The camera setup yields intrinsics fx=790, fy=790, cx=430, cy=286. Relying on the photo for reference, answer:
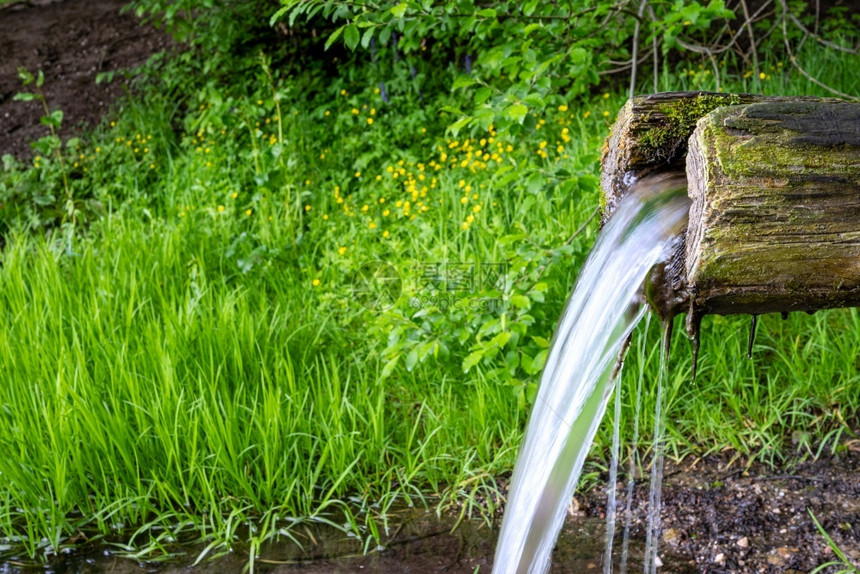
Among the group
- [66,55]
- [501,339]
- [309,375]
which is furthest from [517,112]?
[66,55]

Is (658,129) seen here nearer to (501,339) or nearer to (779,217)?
(779,217)

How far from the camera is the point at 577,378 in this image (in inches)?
79.3

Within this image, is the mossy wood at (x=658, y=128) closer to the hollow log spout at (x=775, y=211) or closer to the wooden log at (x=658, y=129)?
the wooden log at (x=658, y=129)

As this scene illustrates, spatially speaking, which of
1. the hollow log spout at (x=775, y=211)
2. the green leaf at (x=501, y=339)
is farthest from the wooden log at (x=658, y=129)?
the green leaf at (x=501, y=339)

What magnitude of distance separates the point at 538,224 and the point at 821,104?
7.08 feet

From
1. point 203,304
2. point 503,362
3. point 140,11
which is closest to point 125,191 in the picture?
point 140,11

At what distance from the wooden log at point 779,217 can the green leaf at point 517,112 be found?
1254 millimetres

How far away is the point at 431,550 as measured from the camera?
2.41 meters

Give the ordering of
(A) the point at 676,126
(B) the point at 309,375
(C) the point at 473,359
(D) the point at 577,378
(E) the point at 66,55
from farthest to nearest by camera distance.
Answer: (E) the point at 66,55 → (B) the point at 309,375 → (C) the point at 473,359 → (D) the point at 577,378 → (A) the point at 676,126

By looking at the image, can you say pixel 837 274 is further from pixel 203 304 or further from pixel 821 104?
pixel 203 304

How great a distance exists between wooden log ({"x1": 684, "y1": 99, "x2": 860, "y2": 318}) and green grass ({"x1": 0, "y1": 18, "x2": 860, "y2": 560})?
126cm

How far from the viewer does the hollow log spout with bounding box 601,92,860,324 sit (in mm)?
1303

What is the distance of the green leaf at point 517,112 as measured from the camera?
2.56 metres

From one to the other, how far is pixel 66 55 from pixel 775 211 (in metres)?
6.58
